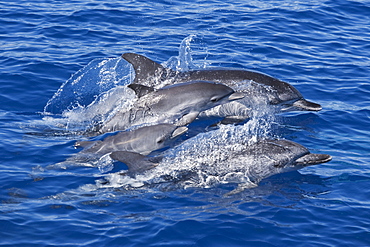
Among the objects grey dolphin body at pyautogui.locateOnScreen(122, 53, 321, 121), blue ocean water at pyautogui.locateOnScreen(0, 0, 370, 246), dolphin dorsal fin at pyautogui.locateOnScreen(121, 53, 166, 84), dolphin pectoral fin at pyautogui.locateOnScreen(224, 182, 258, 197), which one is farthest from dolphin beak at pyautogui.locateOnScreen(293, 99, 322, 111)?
dolphin pectoral fin at pyautogui.locateOnScreen(224, 182, 258, 197)

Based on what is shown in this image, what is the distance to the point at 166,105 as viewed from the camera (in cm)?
1148

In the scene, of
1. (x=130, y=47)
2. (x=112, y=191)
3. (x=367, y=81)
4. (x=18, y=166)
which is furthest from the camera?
(x=130, y=47)

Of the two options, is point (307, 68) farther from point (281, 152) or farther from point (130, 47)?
point (281, 152)

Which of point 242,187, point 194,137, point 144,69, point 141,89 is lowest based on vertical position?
point 242,187

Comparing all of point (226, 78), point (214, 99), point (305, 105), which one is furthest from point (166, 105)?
point (305, 105)

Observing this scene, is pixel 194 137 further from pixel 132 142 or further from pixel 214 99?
pixel 214 99

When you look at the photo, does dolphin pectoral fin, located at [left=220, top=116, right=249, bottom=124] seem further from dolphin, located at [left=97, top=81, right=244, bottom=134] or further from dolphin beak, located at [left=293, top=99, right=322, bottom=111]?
dolphin beak, located at [left=293, top=99, right=322, bottom=111]

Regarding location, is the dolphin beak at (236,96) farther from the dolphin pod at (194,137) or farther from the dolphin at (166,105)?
the dolphin at (166,105)

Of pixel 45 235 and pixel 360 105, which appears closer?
pixel 45 235

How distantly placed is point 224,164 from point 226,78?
339 centimetres

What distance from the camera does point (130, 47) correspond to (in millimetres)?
15914

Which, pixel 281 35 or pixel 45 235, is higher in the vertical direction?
pixel 281 35

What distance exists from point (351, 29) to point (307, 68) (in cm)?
414

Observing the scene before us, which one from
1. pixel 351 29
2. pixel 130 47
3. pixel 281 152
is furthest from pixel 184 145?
pixel 351 29
